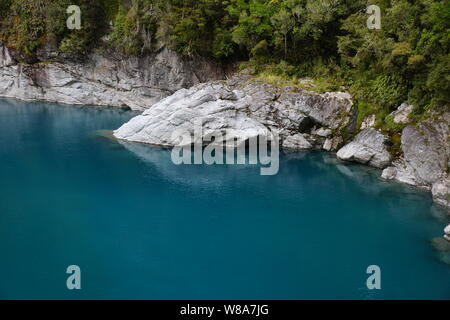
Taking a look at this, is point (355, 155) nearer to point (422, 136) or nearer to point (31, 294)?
point (422, 136)

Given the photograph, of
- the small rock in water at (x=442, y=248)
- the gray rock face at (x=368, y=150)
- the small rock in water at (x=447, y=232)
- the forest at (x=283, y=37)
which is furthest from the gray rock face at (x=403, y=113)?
the small rock in water at (x=442, y=248)

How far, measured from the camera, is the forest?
23594 millimetres

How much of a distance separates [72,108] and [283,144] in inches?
1064

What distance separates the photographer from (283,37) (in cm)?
3325

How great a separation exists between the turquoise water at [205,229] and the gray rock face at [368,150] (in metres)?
0.75

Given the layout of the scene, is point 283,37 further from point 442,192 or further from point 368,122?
point 442,192

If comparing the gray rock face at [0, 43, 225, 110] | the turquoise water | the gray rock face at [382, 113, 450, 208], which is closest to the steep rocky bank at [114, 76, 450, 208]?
the turquoise water

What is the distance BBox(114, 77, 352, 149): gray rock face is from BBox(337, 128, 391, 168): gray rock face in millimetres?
2177

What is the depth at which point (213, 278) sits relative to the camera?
1419cm

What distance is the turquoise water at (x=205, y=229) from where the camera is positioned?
1379cm

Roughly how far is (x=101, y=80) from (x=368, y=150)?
33066 millimetres

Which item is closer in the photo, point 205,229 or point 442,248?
point 442,248

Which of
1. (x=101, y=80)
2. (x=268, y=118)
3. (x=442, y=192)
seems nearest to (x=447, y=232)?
(x=442, y=192)

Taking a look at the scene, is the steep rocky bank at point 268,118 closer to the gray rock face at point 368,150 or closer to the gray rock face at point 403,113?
the gray rock face at point 368,150
